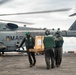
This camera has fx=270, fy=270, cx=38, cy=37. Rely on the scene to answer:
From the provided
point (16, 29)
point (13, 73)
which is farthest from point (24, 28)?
point (13, 73)

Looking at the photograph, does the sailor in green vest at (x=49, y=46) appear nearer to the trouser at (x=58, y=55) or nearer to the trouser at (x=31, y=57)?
the trouser at (x=58, y=55)

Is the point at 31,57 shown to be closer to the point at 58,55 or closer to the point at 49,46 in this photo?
the point at 58,55

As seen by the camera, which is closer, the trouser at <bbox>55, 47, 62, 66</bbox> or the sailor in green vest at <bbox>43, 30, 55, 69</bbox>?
the sailor in green vest at <bbox>43, 30, 55, 69</bbox>

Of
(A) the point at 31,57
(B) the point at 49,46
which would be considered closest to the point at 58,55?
(B) the point at 49,46

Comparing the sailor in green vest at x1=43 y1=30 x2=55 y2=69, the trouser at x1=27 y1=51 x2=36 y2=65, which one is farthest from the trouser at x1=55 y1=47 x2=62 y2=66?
the trouser at x1=27 y1=51 x2=36 y2=65

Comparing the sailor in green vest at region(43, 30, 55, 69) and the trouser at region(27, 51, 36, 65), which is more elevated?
the sailor in green vest at region(43, 30, 55, 69)

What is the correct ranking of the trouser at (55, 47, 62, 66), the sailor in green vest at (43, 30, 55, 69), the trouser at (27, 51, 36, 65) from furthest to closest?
the trouser at (27, 51, 36, 65) → the trouser at (55, 47, 62, 66) → the sailor in green vest at (43, 30, 55, 69)

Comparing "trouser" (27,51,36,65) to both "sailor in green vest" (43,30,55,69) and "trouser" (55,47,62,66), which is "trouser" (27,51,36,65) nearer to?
"trouser" (55,47,62,66)

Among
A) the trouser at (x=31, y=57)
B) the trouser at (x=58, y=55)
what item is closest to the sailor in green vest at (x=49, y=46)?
the trouser at (x=58, y=55)

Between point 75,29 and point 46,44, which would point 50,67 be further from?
point 75,29

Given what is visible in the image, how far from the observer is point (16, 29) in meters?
28.6

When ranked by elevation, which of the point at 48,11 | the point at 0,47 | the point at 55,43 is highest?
the point at 48,11

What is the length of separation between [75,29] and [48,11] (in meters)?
18.7

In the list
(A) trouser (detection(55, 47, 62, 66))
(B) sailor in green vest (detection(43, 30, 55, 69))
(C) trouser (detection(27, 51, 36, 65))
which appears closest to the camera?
(B) sailor in green vest (detection(43, 30, 55, 69))
